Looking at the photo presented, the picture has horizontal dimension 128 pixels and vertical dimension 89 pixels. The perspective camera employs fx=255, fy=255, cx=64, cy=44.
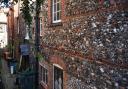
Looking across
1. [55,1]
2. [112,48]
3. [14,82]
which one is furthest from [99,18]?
[14,82]

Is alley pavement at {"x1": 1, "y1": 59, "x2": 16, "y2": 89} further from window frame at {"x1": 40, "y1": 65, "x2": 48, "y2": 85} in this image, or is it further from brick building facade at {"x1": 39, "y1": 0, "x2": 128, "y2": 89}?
brick building facade at {"x1": 39, "y1": 0, "x2": 128, "y2": 89}

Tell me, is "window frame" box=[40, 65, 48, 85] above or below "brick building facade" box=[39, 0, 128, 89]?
below

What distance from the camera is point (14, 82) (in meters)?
17.7

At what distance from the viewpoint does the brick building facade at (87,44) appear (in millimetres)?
5953

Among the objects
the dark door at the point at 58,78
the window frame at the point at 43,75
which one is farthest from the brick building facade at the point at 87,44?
the window frame at the point at 43,75

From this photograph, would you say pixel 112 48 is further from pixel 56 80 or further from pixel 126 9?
pixel 56 80

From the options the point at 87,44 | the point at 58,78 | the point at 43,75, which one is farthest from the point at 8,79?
the point at 87,44

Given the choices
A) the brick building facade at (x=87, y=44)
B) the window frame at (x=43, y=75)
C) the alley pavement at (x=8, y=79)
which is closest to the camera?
the brick building facade at (x=87, y=44)

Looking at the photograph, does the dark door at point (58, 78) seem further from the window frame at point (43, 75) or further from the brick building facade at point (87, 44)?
the window frame at point (43, 75)

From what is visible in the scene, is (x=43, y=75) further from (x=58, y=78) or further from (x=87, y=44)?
(x=87, y=44)

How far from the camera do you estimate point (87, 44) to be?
7.60 metres

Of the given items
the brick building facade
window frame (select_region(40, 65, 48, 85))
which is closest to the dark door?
the brick building facade

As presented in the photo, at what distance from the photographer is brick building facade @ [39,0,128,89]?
5.95 meters

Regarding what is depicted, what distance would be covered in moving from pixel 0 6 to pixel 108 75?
3.13 metres
